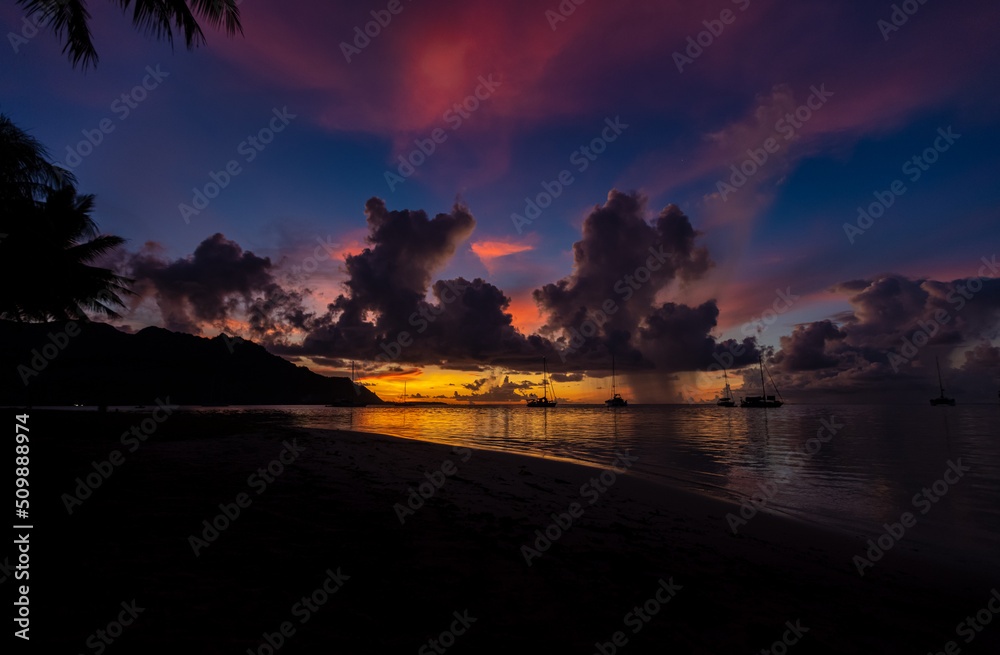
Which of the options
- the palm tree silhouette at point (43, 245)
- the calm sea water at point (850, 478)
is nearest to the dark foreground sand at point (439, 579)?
the calm sea water at point (850, 478)

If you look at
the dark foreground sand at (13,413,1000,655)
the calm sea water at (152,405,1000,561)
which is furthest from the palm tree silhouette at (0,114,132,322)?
the calm sea water at (152,405,1000,561)

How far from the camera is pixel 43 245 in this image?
24.8 m

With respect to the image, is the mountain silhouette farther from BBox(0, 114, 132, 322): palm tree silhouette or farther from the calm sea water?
the calm sea water

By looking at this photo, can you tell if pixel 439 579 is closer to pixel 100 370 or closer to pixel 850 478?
pixel 850 478

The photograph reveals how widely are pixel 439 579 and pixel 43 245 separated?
34.0 metres

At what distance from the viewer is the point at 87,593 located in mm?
4117

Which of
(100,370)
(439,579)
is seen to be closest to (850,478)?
(439,579)

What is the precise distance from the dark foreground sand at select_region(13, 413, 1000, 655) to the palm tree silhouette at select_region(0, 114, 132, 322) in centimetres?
1780

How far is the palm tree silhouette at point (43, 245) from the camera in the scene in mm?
19484

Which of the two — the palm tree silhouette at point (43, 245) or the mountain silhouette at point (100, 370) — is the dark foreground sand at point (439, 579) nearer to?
the palm tree silhouette at point (43, 245)

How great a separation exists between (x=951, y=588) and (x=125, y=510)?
1424cm

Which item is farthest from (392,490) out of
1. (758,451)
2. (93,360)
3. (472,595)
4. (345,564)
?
(93,360)

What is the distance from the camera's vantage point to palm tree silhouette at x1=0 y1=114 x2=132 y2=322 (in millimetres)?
19484

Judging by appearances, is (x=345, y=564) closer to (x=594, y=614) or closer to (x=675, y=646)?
(x=594, y=614)
